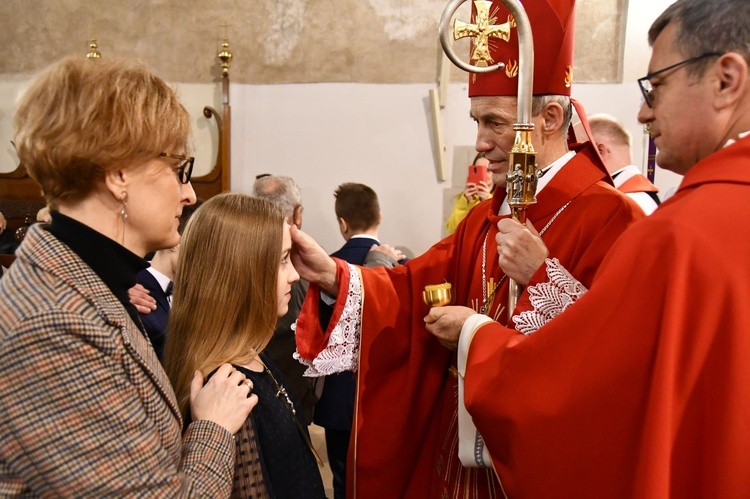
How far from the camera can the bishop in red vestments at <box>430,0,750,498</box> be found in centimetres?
123

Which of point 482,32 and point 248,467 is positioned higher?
point 482,32

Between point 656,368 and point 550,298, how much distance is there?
1.59 feet

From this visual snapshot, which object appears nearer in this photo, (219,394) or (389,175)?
(219,394)

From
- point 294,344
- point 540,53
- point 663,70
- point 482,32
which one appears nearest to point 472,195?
point 294,344

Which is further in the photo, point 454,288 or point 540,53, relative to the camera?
point 454,288

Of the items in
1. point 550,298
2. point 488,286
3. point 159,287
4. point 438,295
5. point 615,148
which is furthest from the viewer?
point 615,148

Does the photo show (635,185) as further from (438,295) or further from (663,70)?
(663,70)

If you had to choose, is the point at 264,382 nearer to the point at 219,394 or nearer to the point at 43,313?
the point at 219,394

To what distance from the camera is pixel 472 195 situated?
559cm

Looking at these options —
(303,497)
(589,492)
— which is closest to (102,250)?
(303,497)

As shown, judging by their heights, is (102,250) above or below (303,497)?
above

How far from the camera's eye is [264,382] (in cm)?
172

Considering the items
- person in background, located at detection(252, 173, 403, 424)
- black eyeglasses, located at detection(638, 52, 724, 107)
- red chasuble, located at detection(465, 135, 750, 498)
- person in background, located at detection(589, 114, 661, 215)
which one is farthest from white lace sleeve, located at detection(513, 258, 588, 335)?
person in background, located at detection(589, 114, 661, 215)

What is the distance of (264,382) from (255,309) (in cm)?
19
